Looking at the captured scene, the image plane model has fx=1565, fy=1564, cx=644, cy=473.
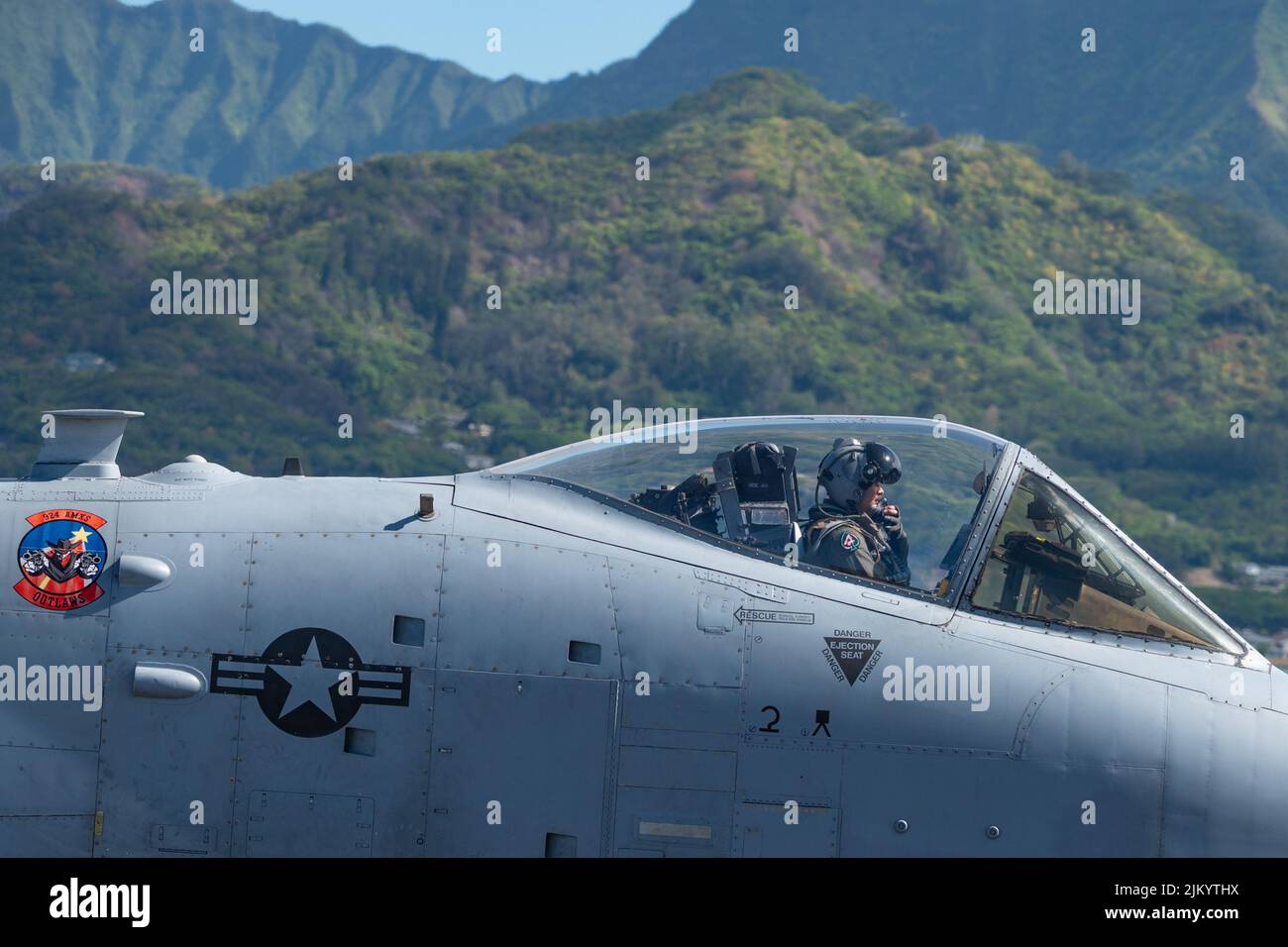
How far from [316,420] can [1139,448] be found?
47.5 meters

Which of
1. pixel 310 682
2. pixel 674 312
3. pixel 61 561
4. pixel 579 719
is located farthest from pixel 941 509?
pixel 674 312

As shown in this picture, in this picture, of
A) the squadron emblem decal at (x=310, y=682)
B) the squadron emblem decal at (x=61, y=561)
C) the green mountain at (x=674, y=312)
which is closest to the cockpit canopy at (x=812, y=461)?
the squadron emblem decal at (x=310, y=682)

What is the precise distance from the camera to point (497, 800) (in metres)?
8.12

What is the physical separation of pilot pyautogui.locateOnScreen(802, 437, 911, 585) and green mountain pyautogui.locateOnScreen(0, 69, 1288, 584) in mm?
69141

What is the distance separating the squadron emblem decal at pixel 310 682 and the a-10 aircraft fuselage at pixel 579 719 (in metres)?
0.01

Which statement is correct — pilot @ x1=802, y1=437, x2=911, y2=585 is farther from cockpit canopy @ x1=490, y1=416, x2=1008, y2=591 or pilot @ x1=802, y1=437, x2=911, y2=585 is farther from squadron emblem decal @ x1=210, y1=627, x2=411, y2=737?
squadron emblem decal @ x1=210, y1=627, x2=411, y2=737

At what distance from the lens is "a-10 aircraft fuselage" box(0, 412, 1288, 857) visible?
26.6 ft

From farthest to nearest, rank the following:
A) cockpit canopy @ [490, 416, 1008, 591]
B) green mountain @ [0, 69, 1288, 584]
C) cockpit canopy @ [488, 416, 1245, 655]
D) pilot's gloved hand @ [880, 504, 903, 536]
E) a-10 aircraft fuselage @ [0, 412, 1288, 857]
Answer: green mountain @ [0, 69, 1288, 584] < pilot's gloved hand @ [880, 504, 903, 536] < cockpit canopy @ [490, 416, 1008, 591] < cockpit canopy @ [488, 416, 1245, 655] < a-10 aircraft fuselage @ [0, 412, 1288, 857]

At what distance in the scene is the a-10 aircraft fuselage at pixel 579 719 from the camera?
809cm

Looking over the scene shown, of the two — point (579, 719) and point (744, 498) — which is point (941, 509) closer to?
point (744, 498)

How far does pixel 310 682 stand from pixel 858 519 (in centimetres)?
322

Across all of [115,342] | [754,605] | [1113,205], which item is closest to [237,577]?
[754,605]

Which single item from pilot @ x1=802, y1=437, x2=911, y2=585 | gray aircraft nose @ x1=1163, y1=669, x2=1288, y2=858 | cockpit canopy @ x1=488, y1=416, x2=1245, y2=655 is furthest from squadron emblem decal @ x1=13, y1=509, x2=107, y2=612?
gray aircraft nose @ x1=1163, y1=669, x2=1288, y2=858
